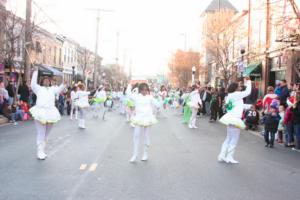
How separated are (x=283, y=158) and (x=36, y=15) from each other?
18.5m

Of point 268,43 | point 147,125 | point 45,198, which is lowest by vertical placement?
point 45,198

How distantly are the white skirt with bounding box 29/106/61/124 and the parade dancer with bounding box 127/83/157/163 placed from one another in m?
1.79

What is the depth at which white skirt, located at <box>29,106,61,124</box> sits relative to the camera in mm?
9414

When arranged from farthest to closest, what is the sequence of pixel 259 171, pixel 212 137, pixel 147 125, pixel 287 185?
pixel 212 137
pixel 147 125
pixel 259 171
pixel 287 185

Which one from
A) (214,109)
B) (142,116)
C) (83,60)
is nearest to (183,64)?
(83,60)

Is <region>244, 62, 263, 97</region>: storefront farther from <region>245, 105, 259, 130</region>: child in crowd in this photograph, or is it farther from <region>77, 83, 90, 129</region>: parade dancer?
<region>77, 83, 90, 129</region>: parade dancer

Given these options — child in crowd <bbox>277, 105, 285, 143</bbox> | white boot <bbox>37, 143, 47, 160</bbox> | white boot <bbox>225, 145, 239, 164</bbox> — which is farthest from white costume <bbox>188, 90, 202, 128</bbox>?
white boot <bbox>37, 143, 47, 160</bbox>

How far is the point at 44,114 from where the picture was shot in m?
9.47

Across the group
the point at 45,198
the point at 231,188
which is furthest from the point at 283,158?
the point at 45,198

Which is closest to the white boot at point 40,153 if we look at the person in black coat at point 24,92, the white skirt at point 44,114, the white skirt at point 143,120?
the white skirt at point 44,114

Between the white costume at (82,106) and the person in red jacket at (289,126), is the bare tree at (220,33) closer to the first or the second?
the white costume at (82,106)

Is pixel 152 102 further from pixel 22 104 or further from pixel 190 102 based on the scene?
pixel 22 104

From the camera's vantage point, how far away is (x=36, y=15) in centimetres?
2483

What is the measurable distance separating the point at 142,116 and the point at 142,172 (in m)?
1.63
